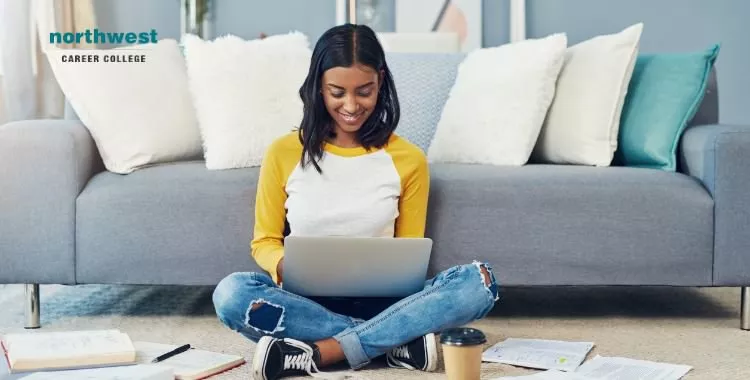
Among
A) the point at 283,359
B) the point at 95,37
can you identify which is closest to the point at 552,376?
the point at 283,359

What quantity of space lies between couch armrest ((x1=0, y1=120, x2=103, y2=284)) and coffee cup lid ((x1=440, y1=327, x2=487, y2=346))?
4.12ft

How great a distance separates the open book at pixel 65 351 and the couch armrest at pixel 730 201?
1501 millimetres

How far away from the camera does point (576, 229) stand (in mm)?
2449

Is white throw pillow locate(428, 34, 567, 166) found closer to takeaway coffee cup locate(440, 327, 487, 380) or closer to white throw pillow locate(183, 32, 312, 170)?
white throw pillow locate(183, 32, 312, 170)

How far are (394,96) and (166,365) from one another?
80 centimetres

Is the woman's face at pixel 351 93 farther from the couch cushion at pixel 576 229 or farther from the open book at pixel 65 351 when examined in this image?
the open book at pixel 65 351

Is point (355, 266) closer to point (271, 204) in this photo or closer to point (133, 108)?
point (271, 204)

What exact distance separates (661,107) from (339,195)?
110 centimetres

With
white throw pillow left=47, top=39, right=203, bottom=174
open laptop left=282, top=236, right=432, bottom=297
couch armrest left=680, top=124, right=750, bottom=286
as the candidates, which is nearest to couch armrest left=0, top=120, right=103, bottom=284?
white throw pillow left=47, top=39, right=203, bottom=174

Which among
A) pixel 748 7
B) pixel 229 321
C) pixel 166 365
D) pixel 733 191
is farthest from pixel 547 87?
pixel 748 7

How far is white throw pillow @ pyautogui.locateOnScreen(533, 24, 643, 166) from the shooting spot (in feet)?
8.87

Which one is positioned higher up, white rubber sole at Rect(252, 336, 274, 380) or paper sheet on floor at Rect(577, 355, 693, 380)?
white rubber sole at Rect(252, 336, 274, 380)

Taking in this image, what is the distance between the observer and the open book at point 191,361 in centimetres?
190

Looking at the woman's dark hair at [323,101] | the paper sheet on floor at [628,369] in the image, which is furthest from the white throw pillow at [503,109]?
the paper sheet on floor at [628,369]
